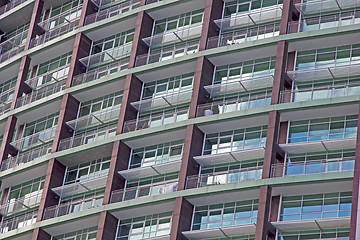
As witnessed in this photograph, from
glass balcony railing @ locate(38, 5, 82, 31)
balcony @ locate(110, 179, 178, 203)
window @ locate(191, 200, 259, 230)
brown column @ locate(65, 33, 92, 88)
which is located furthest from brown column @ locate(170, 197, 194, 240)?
glass balcony railing @ locate(38, 5, 82, 31)

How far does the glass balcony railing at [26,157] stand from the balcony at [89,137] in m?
2.46

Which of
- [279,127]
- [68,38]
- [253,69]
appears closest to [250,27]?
[253,69]

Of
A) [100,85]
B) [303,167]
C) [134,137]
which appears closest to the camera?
Answer: [303,167]

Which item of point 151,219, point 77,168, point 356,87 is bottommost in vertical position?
point 151,219

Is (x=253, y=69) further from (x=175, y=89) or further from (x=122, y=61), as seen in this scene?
(x=122, y=61)

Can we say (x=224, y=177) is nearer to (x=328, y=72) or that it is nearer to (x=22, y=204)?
(x=328, y=72)

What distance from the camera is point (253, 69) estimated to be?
237 feet

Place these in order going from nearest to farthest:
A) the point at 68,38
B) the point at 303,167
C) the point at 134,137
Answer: the point at 303,167 < the point at 134,137 < the point at 68,38

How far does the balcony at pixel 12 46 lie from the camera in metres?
86.7

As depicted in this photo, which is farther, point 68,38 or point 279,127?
point 68,38

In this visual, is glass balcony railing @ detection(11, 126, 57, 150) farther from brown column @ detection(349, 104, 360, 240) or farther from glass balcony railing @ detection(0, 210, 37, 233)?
brown column @ detection(349, 104, 360, 240)

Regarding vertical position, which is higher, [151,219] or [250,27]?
[250,27]

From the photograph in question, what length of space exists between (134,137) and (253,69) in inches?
399

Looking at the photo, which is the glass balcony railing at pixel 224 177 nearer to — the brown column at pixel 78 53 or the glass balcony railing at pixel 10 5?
the brown column at pixel 78 53
